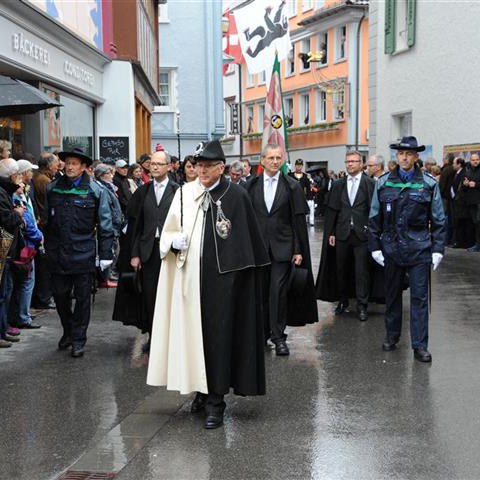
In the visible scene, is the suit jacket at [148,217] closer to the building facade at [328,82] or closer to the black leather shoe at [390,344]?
the black leather shoe at [390,344]

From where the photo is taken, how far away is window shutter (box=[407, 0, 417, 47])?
73.5 ft

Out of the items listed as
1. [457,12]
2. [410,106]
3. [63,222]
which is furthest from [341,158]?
[63,222]

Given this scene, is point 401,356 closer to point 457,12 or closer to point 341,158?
point 457,12

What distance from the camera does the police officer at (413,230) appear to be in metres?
7.46

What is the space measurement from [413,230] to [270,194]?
55.9 inches

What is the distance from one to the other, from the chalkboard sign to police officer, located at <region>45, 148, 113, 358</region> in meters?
12.1

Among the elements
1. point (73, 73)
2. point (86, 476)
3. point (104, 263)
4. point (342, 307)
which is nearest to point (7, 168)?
point (104, 263)

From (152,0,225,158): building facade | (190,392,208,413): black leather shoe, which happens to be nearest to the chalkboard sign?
(190,392,208,413): black leather shoe

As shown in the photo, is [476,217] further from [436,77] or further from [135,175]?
[135,175]

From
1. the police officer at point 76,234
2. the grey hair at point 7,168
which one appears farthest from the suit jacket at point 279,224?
the grey hair at point 7,168

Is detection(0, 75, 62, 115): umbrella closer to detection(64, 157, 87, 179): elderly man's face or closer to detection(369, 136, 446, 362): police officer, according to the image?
detection(64, 157, 87, 179): elderly man's face

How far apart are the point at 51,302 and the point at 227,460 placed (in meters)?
→ 6.13

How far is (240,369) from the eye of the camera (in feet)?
18.5

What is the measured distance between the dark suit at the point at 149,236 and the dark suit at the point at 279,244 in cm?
93
